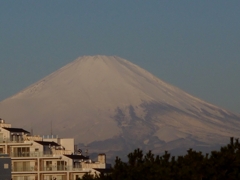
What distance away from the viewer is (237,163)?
125 feet

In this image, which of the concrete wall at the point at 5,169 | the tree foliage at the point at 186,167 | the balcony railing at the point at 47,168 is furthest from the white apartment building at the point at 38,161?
the tree foliage at the point at 186,167

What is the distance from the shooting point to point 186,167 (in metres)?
38.0

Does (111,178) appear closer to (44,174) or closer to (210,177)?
(210,177)

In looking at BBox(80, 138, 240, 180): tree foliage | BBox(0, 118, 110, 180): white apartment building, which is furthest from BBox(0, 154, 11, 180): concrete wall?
BBox(80, 138, 240, 180): tree foliage

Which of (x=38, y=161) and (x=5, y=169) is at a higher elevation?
(x=38, y=161)

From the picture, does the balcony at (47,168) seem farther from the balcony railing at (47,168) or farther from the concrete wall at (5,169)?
the concrete wall at (5,169)

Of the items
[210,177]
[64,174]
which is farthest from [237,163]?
[64,174]

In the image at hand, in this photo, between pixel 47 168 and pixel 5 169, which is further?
pixel 47 168

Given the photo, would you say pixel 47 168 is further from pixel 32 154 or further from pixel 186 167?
pixel 186 167

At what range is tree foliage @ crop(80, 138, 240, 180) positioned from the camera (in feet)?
124

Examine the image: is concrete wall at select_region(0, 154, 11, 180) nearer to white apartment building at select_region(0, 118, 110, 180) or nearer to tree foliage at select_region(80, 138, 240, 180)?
white apartment building at select_region(0, 118, 110, 180)

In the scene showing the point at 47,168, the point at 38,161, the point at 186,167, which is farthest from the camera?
the point at 47,168

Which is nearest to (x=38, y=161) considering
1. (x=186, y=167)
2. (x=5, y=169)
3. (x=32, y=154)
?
(x=32, y=154)

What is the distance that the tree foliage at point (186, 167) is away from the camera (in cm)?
3769
